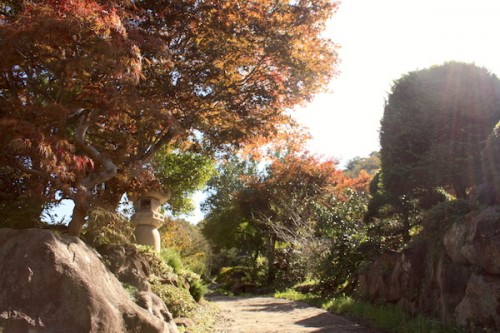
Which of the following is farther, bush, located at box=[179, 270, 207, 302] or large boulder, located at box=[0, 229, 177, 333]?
bush, located at box=[179, 270, 207, 302]

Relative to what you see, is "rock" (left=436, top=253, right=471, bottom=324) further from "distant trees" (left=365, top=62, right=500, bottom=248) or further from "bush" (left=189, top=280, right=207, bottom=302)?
"bush" (left=189, top=280, right=207, bottom=302)

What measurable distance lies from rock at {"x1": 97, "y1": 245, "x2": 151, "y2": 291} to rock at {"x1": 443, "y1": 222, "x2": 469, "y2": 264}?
211 inches

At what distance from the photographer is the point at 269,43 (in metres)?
8.95

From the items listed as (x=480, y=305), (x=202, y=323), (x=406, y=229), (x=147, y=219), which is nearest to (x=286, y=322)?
(x=202, y=323)

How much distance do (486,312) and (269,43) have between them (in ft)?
20.8

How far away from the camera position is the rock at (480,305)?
585 centimetres

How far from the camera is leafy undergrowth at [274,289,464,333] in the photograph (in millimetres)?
6652

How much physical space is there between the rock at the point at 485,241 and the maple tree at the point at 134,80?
4.69 m

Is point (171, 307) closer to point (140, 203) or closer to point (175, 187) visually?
point (140, 203)

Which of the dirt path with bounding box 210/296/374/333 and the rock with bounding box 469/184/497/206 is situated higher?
the rock with bounding box 469/184/497/206

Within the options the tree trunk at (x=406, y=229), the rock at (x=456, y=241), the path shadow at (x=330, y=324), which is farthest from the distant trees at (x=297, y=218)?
the rock at (x=456, y=241)

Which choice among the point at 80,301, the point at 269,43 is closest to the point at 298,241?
the point at 269,43

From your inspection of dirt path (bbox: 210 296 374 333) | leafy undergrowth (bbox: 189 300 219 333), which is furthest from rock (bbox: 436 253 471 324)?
leafy undergrowth (bbox: 189 300 219 333)

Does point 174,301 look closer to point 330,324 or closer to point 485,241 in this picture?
point 330,324
